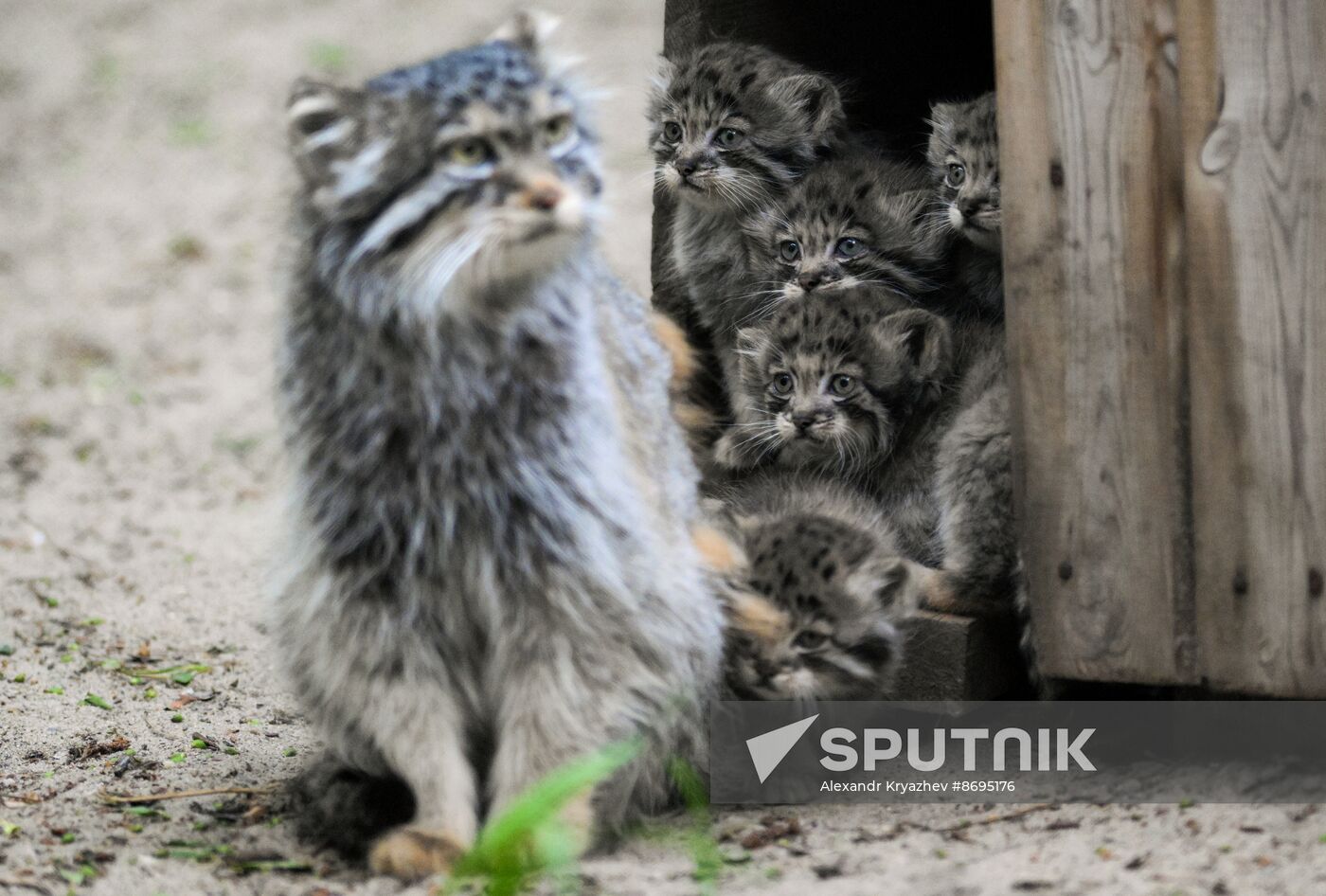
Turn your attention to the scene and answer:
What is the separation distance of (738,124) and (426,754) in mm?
2648

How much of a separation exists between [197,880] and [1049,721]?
2317 mm

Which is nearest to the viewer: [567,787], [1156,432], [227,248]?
[567,787]

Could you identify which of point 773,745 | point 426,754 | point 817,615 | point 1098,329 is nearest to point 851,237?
point 1098,329

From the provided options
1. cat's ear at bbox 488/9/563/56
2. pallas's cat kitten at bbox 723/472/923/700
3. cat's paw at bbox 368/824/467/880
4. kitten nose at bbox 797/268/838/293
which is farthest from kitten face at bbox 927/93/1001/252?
→ cat's paw at bbox 368/824/467/880

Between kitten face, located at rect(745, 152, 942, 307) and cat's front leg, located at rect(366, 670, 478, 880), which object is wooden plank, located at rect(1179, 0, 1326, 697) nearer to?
kitten face, located at rect(745, 152, 942, 307)

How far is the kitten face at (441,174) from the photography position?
3.21 meters

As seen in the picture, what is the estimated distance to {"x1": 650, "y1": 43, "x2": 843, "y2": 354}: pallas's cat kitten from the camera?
5254 millimetres

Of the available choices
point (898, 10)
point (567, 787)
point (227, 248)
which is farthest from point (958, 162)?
point (227, 248)

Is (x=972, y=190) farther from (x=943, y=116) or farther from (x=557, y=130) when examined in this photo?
(x=557, y=130)

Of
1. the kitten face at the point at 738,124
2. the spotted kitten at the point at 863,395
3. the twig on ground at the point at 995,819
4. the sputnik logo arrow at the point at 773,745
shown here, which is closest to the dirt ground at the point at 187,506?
the twig on ground at the point at 995,819

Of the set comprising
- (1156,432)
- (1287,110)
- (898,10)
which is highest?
(898,10)

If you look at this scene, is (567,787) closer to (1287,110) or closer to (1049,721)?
(1049,721)

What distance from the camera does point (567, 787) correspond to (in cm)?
296

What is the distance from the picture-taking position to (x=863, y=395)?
15.7 feet
